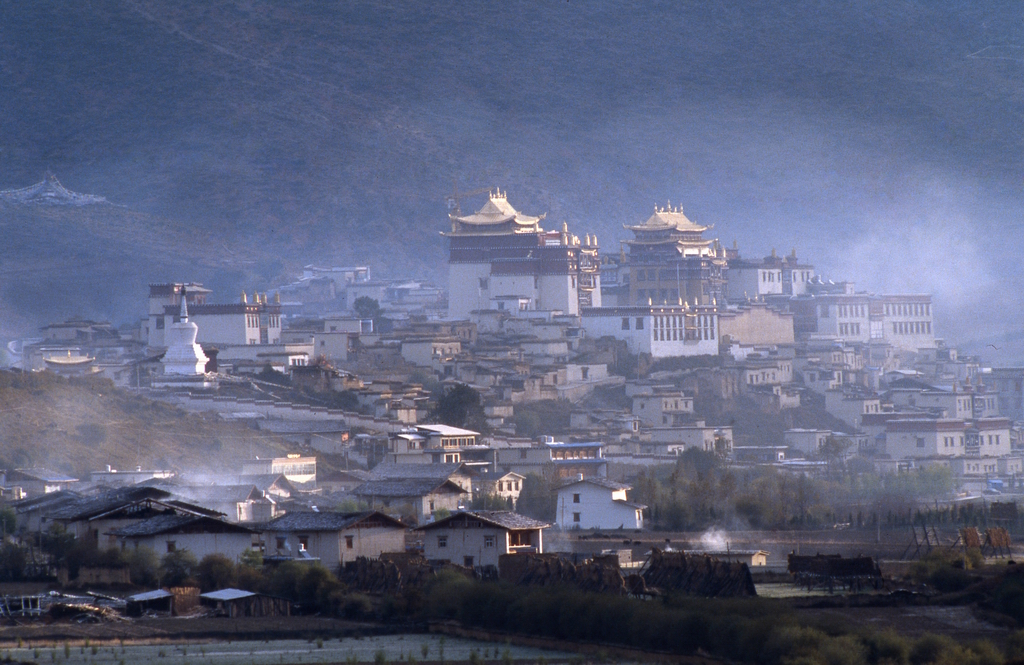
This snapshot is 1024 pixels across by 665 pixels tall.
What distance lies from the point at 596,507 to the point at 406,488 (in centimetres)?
445

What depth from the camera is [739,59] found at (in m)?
192

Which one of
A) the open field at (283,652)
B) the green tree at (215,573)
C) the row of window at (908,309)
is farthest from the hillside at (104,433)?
the row of window at (908,309)

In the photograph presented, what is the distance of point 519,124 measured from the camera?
178125 mm

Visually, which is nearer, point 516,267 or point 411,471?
point 411,471

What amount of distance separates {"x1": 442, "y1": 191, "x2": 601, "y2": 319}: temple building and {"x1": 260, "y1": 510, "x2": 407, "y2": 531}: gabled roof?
39934 millimetres

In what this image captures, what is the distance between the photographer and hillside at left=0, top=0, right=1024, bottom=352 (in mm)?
153375

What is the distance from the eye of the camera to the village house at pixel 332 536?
37250 mm

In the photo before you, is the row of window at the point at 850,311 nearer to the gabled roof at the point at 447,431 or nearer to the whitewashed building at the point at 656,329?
the whitewashed building at the point at 656,329

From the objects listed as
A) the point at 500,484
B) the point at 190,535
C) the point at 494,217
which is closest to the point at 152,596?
the point at 190,535

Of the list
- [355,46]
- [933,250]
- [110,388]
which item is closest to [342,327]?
[110,388]

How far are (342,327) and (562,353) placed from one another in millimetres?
9705

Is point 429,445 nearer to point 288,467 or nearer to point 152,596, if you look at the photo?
point 288,467

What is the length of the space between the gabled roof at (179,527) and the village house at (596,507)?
11877mm

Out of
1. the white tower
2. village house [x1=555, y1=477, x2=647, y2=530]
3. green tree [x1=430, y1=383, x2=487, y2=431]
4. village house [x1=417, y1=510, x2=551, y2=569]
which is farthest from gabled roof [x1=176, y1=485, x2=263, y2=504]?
the white tower
